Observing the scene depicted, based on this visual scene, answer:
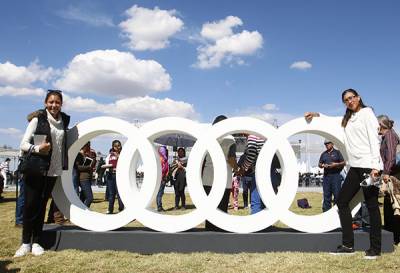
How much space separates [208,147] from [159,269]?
1.87m

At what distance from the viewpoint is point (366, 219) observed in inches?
237

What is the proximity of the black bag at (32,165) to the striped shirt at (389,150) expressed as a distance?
14.8 feet

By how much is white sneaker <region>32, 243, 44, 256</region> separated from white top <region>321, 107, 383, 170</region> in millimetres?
4113

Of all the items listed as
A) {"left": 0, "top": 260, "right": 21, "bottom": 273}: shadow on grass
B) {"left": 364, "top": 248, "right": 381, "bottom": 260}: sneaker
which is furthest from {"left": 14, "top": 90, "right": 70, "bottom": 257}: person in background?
{"left": 364, "top": 248, "right": 381, "bottom": 260}: sneaker

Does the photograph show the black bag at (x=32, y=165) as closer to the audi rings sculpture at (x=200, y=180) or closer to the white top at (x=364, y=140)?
the audi rings sculpture at (x=200, y=180)

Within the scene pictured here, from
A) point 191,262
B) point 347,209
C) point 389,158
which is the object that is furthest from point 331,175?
point 191,262

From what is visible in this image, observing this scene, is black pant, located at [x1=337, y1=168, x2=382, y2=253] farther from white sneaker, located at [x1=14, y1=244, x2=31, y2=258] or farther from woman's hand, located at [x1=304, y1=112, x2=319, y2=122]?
white sneaker, located at [x1=14, y1=244, x2=31, y2=258]

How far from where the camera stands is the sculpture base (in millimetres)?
5152

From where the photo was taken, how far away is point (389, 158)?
210 inches

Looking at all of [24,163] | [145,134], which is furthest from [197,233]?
[24,163]

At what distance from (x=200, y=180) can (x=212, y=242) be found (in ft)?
2.87

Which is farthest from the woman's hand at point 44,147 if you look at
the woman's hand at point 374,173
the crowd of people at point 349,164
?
the woman's hand at point 374,173

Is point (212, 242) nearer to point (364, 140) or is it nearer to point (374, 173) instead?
point (374, 173)

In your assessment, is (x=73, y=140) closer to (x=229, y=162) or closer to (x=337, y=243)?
(x=229, y=162)
